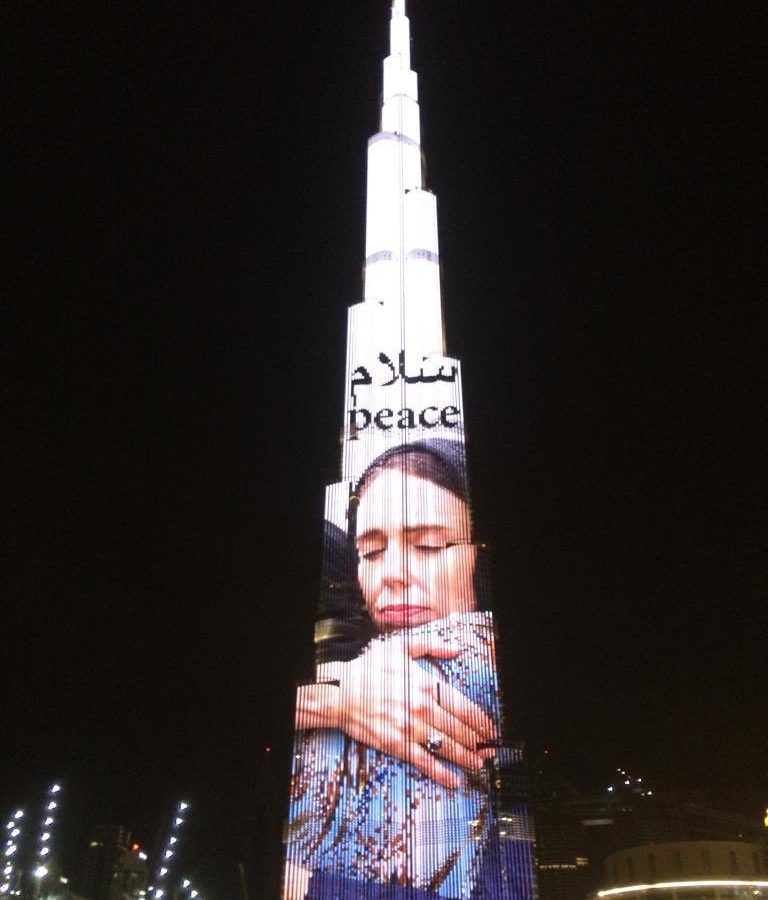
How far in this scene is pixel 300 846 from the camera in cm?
2217

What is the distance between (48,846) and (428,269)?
20.3 meters

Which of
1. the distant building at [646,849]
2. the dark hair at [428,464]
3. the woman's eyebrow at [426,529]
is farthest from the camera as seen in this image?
the distant building at [646,849]

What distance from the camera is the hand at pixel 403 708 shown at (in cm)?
2286

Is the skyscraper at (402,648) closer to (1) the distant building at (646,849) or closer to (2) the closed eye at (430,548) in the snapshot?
(2) the closed eye at (430,548)

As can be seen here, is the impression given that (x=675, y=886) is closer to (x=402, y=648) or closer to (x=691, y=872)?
(x=691, y=872)

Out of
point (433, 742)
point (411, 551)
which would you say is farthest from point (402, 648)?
point (411, 551)

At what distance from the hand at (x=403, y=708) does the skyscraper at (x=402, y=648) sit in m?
0.04

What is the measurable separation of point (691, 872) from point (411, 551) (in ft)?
78.8

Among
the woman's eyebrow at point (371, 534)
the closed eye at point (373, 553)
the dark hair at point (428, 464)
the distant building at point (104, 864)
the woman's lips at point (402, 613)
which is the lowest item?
the distant building at point (104, 864)

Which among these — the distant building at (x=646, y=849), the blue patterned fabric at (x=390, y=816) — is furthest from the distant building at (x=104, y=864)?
the distant building at (x=646, y=849)

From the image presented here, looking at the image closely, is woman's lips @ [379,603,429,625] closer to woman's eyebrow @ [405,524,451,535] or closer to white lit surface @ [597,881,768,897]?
woman's eyebrow @ [405,524,451,535]

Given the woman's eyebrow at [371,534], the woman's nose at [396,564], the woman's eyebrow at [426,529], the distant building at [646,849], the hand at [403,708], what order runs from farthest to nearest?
the distant building at [646,849]
the woman's eyebrow at [371,534]
the woman's eyebrow at [426,529]
the woman's nose at [396,564]
the hand at [403,708]

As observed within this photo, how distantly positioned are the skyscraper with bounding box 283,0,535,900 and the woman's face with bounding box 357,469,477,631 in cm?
4

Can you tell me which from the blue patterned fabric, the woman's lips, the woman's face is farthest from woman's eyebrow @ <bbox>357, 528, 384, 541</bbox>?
the blue patterned fabric
